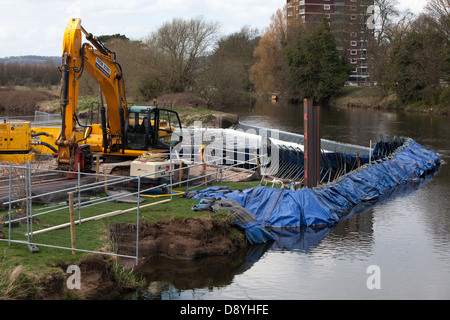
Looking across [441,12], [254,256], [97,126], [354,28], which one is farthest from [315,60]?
[254,256]

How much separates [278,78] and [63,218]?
254 ft

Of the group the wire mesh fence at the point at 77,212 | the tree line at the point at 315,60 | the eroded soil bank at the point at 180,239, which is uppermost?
the tree line at the point at 315,60

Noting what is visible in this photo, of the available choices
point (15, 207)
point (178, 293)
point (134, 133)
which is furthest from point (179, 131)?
point (178, 293)

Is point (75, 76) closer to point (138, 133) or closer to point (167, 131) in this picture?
point (138, 133)

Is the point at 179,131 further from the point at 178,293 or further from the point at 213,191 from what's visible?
the point at 178,293

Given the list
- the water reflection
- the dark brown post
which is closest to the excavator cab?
the dark brown post

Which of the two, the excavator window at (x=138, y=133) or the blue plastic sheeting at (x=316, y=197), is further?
the excavator window at (x=138, y=133)

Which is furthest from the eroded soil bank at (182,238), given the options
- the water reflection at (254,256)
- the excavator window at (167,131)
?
the excavator window at (167,131)

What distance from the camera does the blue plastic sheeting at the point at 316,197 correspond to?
60.4 feet

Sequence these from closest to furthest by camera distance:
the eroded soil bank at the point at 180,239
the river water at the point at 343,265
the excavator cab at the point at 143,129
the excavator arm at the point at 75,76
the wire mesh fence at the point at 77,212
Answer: the wire mesh fence at the point at 77,212
the river water at the point at 343,265
the eroded soil bank at the point at 180,239
the excavator arm at the point at 75,76
the excavator cab at the point at 143,129

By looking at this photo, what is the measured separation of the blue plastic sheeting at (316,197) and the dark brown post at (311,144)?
564 mm

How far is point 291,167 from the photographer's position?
26.5 m

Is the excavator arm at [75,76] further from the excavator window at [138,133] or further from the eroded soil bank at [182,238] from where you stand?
the eroded soil bank at [182,238]

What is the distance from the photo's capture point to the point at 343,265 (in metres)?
15.4
